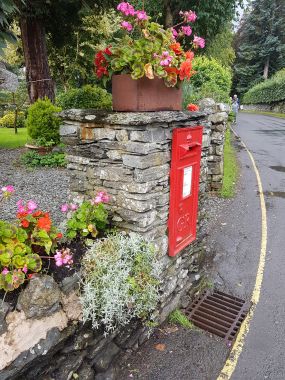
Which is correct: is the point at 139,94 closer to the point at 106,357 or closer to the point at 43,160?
the point at 106,357

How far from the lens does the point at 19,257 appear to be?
2.55 m

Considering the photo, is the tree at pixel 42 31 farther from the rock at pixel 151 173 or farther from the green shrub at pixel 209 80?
the rock at pixel 151 173

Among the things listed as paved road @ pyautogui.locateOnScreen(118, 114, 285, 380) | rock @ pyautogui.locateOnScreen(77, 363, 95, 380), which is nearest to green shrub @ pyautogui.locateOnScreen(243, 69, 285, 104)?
paved road @ pyautogui.locateOnScreen(118, 114, 285, 380)

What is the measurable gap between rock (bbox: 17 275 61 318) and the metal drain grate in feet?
6.85

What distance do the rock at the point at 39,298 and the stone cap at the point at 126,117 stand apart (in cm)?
153

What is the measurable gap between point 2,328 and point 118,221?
59.3 inches

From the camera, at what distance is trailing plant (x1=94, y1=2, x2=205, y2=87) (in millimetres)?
3074

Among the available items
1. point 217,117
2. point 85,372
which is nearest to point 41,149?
point 217,117

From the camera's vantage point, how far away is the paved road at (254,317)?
331cm

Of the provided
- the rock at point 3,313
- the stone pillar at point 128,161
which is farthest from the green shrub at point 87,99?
the rock at point 3,313

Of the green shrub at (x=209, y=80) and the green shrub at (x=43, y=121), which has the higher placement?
the green shrub at (x=209, y=80)

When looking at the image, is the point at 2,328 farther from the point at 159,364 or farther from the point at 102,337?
the point at 159,364

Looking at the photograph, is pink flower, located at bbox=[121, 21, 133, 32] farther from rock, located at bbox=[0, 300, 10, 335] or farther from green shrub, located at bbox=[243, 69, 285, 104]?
green shrub, located at bbox=[243, 69, 285, 104]

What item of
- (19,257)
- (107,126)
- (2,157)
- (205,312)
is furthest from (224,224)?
(2,157)
